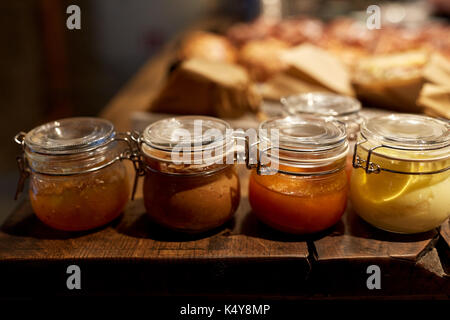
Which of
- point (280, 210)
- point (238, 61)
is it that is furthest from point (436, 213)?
point (238, 61)

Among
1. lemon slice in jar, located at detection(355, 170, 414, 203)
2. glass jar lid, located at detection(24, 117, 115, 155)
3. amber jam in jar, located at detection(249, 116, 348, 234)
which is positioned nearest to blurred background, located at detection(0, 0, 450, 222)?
glass jar lid, located at detection(24, 117, 115, 155)

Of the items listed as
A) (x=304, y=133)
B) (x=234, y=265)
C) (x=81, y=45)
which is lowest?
(x=234, y=265)

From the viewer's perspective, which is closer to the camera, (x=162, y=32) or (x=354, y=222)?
(x=354, y=222)

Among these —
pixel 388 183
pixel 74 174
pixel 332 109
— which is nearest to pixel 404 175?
pixel 388 183

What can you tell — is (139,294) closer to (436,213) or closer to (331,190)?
(331,190)

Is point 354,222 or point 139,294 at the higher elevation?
point 354,222

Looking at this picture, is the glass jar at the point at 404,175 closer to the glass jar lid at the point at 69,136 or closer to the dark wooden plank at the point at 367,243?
the dark wooden plank at the point at 367,243

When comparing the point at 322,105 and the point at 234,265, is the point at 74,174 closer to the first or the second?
the point at 234,265
